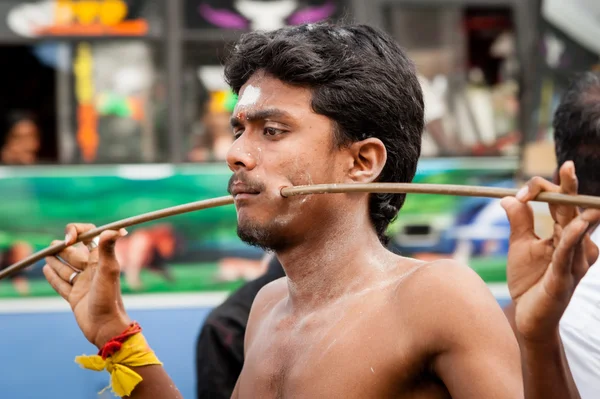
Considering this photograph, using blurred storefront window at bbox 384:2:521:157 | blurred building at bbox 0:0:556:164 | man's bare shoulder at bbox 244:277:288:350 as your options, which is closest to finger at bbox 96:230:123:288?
man's bare shoulder at bbox 244:277:288:350

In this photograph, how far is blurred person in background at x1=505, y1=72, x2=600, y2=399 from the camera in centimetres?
260

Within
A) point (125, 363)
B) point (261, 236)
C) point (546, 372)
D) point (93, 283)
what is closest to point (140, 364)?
point (125, 363)

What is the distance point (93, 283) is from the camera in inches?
103

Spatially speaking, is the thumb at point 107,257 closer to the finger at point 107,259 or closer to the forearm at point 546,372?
the finger at point 107,259

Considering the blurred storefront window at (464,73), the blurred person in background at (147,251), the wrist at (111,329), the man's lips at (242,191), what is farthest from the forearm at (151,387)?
the blurred storefront window at (464,73)

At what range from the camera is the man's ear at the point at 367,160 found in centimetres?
239

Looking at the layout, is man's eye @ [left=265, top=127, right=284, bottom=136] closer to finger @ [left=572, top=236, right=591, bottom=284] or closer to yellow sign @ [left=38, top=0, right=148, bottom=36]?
finger @ [left=572, top=236, right=591, bottom=284]

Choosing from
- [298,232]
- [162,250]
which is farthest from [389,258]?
[162,250]

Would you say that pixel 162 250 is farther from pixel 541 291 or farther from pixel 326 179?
pixel 541 291

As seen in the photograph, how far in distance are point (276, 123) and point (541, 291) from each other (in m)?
0.78

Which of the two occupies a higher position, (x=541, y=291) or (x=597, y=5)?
(x=597, y=5)

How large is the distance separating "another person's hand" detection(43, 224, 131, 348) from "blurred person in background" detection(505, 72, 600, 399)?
1.07m

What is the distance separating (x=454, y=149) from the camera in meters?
6.04

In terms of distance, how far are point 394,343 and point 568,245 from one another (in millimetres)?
476
